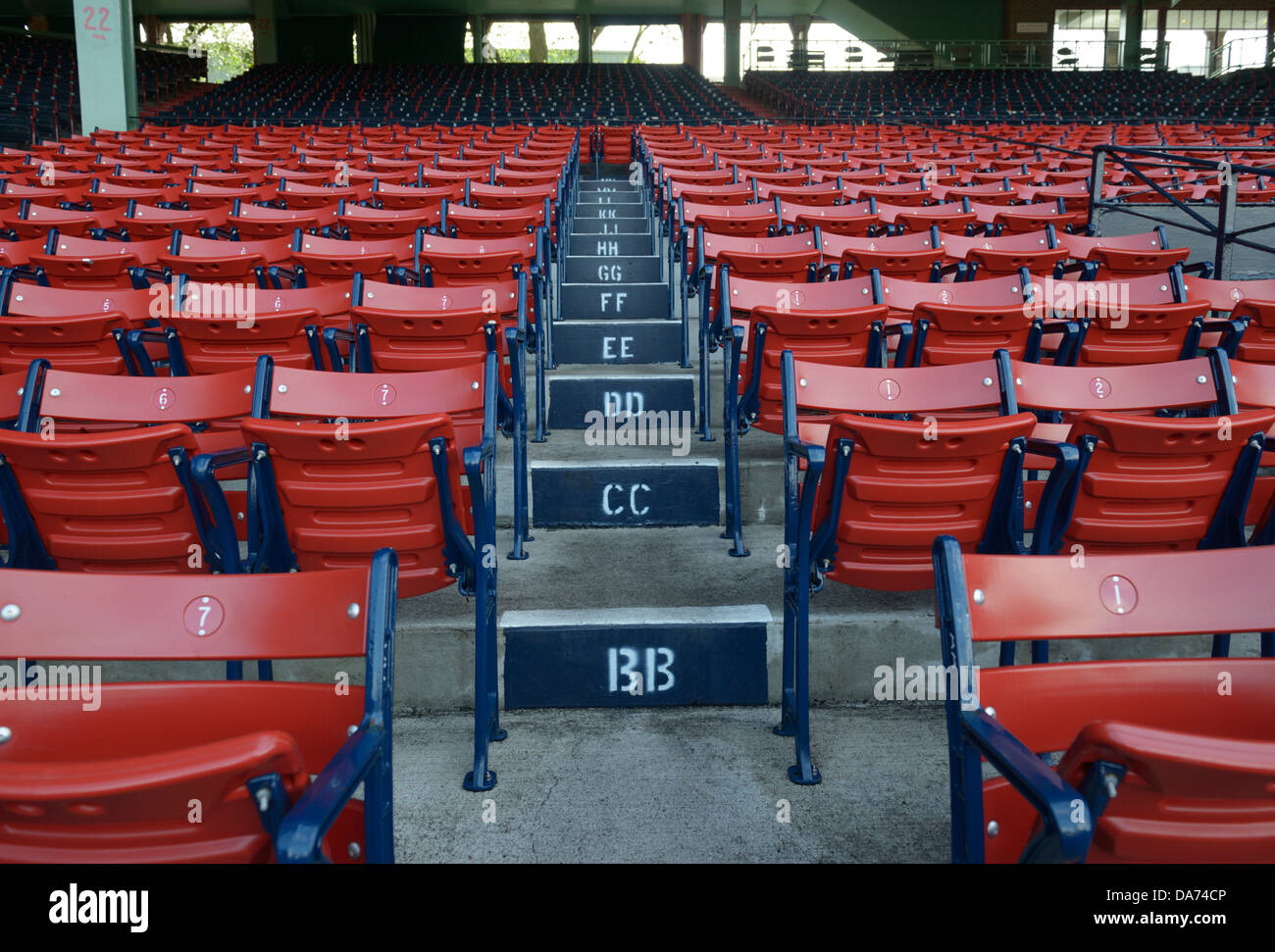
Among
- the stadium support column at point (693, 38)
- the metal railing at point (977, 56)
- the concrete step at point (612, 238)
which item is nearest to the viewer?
the concrete step at point (612, 238)

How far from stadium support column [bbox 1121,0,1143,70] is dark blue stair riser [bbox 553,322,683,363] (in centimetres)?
2569

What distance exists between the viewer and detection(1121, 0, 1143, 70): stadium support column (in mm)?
24984

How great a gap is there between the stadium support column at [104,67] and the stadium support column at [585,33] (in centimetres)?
1716

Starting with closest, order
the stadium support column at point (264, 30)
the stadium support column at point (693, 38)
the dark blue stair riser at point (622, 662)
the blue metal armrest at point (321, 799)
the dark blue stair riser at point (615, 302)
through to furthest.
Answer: the blue metal armrest at point (321, 799), the dark blue stair riser at point (622, 662), the dark blue stair riser at point (615, 302), the stadium support column at point (264, 30), the stadium support column at point (693, 38)

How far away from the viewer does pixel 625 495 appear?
10.5 feet

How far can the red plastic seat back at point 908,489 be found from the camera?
2127mm

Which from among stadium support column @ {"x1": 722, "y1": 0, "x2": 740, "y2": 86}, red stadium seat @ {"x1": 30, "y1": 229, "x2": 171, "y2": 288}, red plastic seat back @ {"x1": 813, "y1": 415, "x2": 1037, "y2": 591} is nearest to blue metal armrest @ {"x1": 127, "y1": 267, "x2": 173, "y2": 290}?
red stadium seat @ {"x1": 30, "y1": 229, "x2": 171, "y2": 288}

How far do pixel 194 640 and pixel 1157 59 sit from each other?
94.8 feet

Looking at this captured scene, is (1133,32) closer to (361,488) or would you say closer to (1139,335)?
(1139,335)

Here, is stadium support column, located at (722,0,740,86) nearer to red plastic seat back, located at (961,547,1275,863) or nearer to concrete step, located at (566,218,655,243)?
concrete step, located at (566,218,655,243)

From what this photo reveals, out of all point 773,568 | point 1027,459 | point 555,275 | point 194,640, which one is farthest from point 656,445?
point 194,640

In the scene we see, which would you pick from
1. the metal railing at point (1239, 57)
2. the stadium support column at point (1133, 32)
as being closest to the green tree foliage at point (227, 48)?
the stadium support column at point (1133, 32)

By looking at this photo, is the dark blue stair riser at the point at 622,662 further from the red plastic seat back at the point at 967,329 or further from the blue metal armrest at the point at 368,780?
the red plastic seat back at the point at 967,329

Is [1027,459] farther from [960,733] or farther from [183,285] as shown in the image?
Answer: [183,285]
